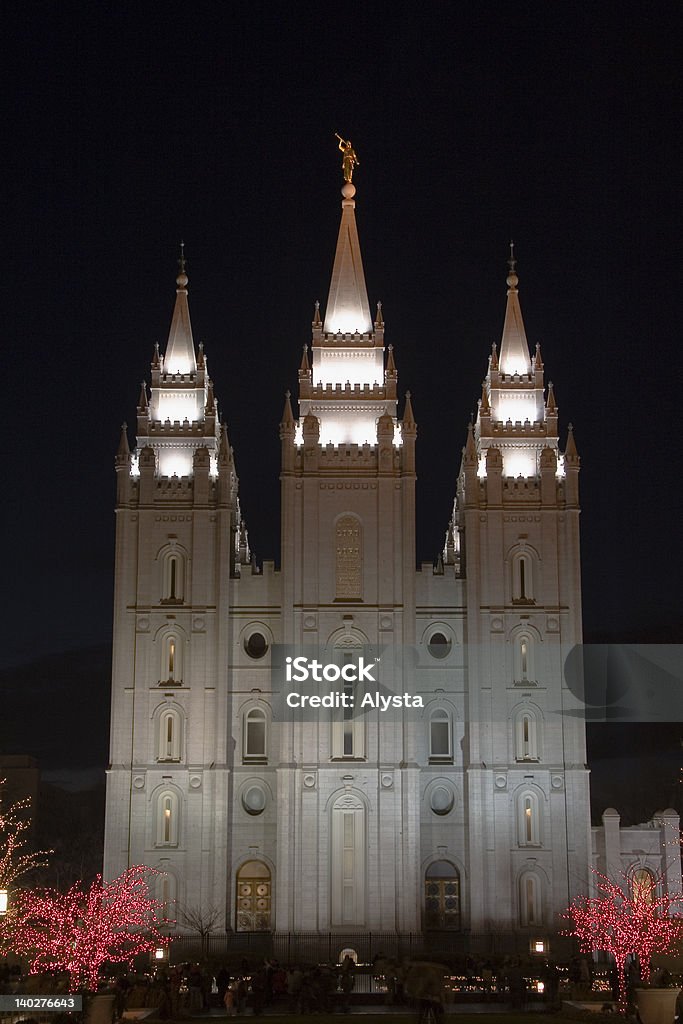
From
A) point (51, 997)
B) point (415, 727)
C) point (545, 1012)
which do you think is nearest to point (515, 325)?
point (415, 727)

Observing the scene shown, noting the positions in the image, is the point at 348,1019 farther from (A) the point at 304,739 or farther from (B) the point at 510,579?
(B) the point at 510,579

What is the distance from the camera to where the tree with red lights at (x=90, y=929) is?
46.6 m

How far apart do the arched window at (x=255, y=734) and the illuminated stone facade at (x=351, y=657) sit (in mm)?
102

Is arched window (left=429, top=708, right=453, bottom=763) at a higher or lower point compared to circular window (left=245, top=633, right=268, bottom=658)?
lower

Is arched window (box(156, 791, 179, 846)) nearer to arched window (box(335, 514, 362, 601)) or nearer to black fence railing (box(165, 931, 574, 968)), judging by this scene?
black fence railing (box(165, 931, 574, 968))

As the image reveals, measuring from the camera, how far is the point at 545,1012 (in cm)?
4709

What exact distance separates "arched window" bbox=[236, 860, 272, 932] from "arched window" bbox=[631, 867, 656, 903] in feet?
52.8

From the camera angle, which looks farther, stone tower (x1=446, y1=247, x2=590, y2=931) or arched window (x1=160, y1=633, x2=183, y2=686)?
arched window (x1=160, y1=633, x2=183, y2=686)

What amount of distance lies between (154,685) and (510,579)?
17.1 meters

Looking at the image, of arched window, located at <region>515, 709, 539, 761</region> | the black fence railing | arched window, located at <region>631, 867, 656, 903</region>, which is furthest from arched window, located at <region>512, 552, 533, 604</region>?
the black fence railing

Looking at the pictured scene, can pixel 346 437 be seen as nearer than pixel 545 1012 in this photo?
No

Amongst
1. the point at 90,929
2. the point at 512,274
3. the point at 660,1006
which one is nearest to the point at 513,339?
the point at 512,274

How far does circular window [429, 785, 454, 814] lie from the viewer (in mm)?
70562

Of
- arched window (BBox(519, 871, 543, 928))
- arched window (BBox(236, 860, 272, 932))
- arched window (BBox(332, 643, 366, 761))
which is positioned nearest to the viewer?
arched window (BBox(519, 871, 543, 928))
